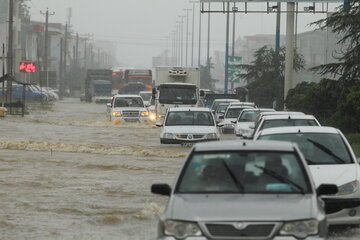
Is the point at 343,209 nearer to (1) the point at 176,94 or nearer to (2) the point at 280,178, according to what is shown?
(2) the point at 280,178

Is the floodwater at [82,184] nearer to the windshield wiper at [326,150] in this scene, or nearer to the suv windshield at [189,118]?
the suv windshield at [189,118]

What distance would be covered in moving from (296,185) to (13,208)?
8910 mm

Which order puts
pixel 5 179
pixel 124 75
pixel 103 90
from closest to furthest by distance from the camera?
1. pixel 5 179
2. pixel 124 75
3. pixel 103 90

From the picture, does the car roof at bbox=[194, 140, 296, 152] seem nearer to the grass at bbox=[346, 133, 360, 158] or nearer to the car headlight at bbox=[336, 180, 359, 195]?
the car headlight at bbox=[336, 180, 359, 195]

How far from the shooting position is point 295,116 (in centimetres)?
2434

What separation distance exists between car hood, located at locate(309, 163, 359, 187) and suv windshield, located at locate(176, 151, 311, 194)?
3578 millimetres

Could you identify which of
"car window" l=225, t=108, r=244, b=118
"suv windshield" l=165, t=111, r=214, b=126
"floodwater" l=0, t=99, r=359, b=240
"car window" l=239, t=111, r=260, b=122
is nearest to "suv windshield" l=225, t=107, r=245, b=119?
"car window" l=225, t=108, r=244, b=118

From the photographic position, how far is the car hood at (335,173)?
1431 cm

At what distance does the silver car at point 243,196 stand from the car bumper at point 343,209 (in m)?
3.06

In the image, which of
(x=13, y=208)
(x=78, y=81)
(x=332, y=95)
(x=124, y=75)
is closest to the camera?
(x=13, y=208)

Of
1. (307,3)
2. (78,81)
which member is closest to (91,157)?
(307,3)

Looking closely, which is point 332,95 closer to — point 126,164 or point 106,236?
point 126,164

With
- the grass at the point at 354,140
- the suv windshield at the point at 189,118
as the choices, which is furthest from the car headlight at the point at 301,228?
the suv windshield at the point at 189,118

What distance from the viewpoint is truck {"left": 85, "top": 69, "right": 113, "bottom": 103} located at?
4168 inches
